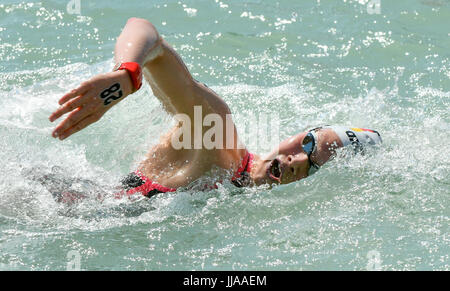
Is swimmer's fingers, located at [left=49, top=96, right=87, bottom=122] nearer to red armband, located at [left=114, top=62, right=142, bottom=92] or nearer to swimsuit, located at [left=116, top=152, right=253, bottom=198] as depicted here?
red armband, located at [left=114, top=62, right=142, bottom=92]

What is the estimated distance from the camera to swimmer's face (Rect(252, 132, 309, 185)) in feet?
14.7

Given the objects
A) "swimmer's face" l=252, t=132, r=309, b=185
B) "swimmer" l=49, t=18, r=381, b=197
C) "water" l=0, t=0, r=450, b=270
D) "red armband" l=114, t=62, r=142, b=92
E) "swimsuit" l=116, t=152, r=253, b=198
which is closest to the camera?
"red armband" l=114, t=62, r=142, b=92

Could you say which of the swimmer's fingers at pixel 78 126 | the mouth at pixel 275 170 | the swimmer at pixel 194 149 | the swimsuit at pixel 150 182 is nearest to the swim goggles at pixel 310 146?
the swimmer at pixel 194 149

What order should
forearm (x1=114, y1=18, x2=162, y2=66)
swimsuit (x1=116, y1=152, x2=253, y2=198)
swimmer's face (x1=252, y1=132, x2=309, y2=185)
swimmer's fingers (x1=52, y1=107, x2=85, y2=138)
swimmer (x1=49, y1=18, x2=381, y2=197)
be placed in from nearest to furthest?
swimmer's fingers (x1=52, y1=107, x2=85, y2=138) < forearm (x1=114, y1=18, x2=162, y2=66) < swimmer (x1=49, y1=18, x2=381, y2=197) < swimsuit (x1=116, y1=152, x2=253, y2=198) < swimmer's face (x1=252, y1=132, x2=309, y2=185)

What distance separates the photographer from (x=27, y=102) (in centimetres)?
603

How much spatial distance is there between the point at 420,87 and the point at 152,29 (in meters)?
3.71

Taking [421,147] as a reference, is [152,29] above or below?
above

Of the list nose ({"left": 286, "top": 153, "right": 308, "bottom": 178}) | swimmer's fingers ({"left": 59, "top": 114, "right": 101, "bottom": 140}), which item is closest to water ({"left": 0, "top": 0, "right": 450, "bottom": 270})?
nose ({"left": 286, "top": 153, "right": 308, "bottom": 178})

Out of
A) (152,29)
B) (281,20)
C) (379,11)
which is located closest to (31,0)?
(281,20)

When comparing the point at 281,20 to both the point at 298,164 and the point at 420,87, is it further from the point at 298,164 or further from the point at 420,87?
the point at 298,164

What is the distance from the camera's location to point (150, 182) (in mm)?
4422

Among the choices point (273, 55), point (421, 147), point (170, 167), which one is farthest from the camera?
point (273, 55)

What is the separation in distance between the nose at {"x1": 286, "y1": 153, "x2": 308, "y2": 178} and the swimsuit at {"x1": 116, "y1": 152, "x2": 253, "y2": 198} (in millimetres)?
284

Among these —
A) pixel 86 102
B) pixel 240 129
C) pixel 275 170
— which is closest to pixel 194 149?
pixel 275 170
